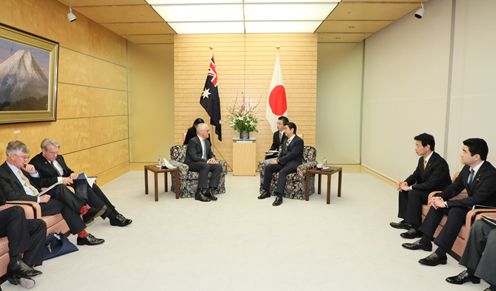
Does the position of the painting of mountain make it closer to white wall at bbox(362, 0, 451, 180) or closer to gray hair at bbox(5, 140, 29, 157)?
gray hair at bbox(5, 140, 29, 157)

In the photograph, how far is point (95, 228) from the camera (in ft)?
15.9

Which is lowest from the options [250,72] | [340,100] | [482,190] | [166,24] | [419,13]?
[482,190]

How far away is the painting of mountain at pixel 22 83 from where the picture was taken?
4.87 m

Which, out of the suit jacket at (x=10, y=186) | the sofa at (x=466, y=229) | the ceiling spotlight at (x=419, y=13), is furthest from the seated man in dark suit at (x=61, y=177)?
the ceiling spotlight at (x=419, y=13)

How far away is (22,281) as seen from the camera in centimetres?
322

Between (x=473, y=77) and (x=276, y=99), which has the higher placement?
(x=473, y=77)

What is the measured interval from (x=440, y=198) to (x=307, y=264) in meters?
1.57

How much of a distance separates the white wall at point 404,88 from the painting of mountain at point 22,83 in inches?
241

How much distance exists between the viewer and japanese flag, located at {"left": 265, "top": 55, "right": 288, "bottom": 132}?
Result: 28.8ft

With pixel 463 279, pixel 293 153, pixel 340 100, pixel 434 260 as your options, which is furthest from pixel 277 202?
pixel 340 100

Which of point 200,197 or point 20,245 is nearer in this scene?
point 20,245

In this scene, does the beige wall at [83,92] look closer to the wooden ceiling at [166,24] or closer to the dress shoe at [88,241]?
the wooden ceiling at [166,24]

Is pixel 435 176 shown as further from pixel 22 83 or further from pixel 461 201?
pixel 22 83

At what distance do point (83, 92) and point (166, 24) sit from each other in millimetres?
2218
